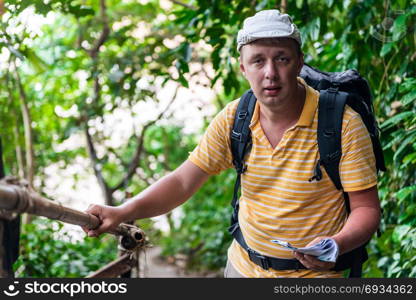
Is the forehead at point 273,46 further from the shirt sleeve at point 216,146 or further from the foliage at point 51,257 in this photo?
the foliage at point 51,257

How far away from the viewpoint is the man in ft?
6.22

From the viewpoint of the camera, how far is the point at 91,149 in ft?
18.7

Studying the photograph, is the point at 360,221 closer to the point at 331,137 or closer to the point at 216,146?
the point at 331,137

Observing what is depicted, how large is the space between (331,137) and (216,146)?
0.45 meters

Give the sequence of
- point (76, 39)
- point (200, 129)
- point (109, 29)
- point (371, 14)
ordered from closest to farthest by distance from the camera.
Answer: point (371, 14) → point (109, 29) → point (76, 39) → point (200, 129)

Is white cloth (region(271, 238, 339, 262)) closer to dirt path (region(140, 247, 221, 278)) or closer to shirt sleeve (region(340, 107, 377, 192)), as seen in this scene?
shirt sleeve (region(340, 107, 377, 192))

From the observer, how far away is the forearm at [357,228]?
180 cm

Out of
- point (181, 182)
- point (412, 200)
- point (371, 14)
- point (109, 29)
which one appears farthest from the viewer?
point (109, 29)

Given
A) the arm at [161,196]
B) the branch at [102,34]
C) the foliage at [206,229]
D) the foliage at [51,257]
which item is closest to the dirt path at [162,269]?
the foliage at [206,229]

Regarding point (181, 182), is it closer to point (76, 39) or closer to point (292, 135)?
point (292, 135)

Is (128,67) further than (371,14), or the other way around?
(128,67)

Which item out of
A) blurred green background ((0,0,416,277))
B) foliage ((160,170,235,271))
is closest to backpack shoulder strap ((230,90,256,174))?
blurred green background ((0,0,416,277))

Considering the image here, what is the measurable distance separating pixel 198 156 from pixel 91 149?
3661 mm

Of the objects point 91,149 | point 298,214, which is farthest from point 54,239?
point 298,214
